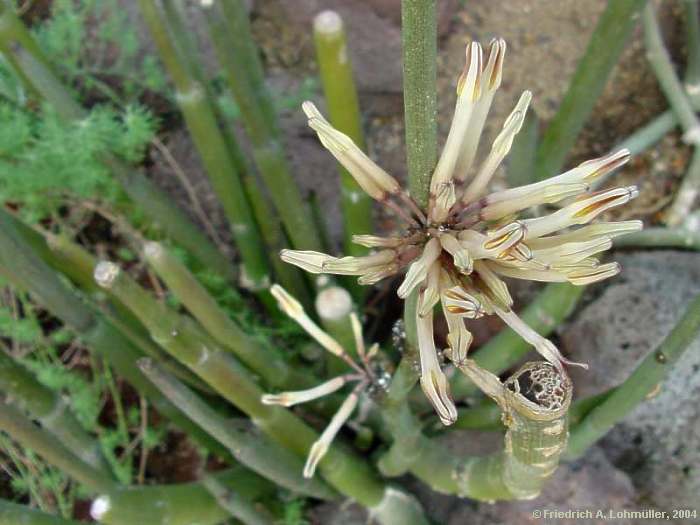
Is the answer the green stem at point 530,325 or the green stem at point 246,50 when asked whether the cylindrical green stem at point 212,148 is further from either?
the green stem at point 530,325

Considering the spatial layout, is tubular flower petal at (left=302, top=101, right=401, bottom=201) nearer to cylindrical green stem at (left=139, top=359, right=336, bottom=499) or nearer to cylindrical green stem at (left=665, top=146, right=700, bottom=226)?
cylindrical green stem at (left=139, top=359, right=336, bottom=499)

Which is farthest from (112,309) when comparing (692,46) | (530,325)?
(692,46)

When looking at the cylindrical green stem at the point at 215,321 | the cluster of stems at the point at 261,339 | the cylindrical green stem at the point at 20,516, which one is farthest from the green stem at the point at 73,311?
the cylindrical green stem at the point at 20,516

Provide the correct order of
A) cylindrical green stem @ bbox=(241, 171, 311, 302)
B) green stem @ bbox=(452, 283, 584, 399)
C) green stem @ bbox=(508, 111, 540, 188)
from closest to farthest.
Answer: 1. green stem @ bbox=(452, 283, 584, 399)
2. green stem @ bbox=(508, 111, 540, 188)
3. cylindrical green stem @ bbox=(241, 171, 311, 302)

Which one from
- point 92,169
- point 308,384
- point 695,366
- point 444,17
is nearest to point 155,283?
point 92,169

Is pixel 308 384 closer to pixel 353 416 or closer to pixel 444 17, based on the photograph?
pixel 353 416

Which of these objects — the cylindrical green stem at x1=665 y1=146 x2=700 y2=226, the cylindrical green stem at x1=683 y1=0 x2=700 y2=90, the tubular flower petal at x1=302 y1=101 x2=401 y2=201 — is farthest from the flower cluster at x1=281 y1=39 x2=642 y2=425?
the cylindrical green stem at x1=683 y1=0 x2=700 y2=90

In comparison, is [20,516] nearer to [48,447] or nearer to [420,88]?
[48,447]
